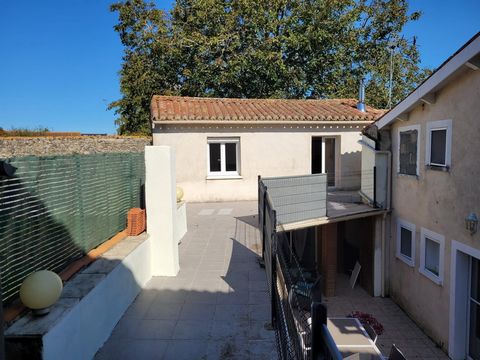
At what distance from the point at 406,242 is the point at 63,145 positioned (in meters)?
12.4

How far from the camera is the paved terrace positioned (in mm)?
4188

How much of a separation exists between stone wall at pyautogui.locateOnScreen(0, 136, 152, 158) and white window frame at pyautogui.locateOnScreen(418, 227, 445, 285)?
11.0 metres

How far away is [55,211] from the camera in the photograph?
4.39 m

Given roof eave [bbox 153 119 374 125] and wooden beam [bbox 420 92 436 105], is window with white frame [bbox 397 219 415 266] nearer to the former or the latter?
wooden beam [bbox 420 92 436 105]

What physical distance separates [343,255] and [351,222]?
1562 mm

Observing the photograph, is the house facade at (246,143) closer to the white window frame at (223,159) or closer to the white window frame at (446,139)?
the white window frame at (223,159)

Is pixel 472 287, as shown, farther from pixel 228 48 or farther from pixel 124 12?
pixel 124 12

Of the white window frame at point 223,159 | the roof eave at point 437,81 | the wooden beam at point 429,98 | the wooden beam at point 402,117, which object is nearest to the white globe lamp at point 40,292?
the roof eave at point 437,81

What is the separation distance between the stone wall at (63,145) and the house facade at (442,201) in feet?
32.5

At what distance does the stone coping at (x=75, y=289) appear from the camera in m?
3.08

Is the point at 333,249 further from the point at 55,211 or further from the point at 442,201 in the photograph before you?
the point at 55,211

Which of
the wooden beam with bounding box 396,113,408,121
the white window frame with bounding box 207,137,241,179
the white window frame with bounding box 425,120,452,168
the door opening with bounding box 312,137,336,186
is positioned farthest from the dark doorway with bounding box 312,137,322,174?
the white window frame with bounding box 425,120,452,168

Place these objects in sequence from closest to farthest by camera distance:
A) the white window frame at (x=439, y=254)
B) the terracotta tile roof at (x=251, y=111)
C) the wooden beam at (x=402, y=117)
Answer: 1. the white window frame at (x=439, y=254)
2. the wooden beam at (x=402, y=117)
3. the terracotta tile roof at (x=251, y=111)

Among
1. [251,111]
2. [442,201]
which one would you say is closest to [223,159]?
[251,111]
